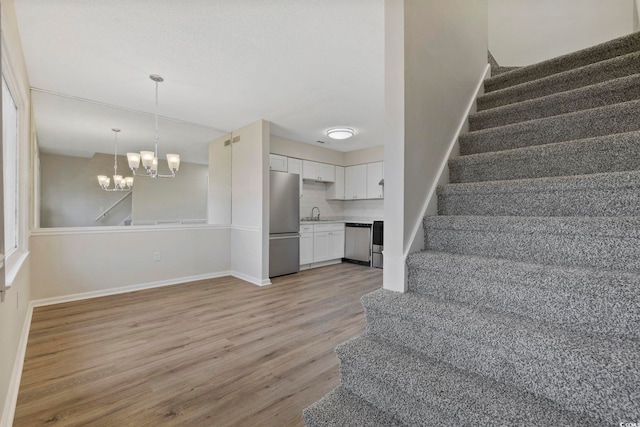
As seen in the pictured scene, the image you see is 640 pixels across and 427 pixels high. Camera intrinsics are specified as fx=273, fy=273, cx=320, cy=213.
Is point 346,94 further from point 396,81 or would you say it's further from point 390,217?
point 390,217

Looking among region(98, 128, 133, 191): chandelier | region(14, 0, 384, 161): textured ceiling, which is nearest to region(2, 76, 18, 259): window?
region(14, 0, 384, 161): textured ceiling

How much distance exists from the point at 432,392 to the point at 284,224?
4.02 m

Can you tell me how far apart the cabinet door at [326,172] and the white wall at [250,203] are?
1915 mm

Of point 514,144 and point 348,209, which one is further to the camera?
point 348,209

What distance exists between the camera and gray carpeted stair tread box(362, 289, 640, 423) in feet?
2.44

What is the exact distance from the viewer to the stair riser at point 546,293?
876 mm

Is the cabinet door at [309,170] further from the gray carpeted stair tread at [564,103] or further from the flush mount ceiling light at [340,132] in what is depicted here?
the gray carpeted stair tread at [564,103]

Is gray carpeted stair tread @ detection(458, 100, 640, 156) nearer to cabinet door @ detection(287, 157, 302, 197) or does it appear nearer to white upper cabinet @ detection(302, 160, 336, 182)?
cabinet door @ detection(287, 157, 302, 197)

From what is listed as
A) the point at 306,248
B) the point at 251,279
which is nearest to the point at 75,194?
the point at 251,279

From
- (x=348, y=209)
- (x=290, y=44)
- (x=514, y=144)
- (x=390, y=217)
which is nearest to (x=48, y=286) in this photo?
(x=290, y=44)

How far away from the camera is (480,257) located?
1.31 metres

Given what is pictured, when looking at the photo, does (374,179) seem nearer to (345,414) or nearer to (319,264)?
(319,264)

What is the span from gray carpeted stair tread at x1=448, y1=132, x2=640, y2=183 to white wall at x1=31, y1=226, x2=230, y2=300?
4.09 m

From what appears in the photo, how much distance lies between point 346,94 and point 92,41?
2473 mm
